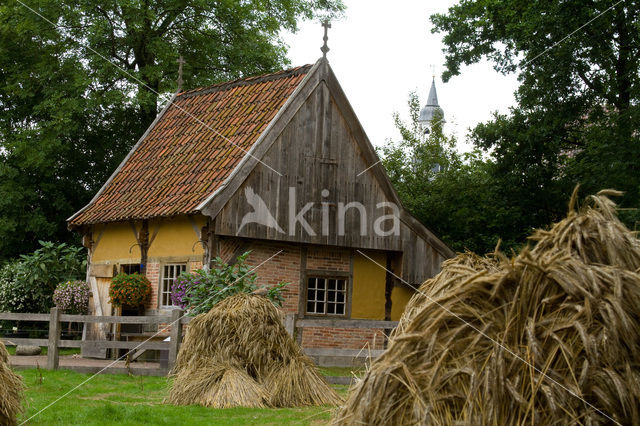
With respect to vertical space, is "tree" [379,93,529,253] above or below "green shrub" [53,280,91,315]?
above

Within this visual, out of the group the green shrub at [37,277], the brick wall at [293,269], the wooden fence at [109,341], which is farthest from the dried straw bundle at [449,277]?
the green shrub at [37,277]

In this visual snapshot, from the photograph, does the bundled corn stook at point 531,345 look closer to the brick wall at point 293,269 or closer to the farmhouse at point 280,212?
the farmhouse at point 280,212

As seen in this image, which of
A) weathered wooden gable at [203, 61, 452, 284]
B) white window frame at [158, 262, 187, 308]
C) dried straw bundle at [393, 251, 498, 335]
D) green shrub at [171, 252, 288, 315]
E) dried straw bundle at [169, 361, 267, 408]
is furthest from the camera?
white window frame at [158, 262, 187, 308]

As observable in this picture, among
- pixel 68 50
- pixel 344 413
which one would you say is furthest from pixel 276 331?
pixel 68 50

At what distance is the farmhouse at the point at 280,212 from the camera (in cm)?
1664

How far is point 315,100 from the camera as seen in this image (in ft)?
58.0

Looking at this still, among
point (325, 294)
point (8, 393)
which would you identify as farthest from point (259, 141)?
point (8, 393)

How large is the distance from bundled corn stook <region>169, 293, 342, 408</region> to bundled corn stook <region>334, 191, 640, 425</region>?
6.10 metres

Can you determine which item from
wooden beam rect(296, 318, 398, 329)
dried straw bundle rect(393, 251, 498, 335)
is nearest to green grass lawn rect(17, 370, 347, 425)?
wooden beam rect(296, 318, 398, 329)

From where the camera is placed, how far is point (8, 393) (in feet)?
22.2

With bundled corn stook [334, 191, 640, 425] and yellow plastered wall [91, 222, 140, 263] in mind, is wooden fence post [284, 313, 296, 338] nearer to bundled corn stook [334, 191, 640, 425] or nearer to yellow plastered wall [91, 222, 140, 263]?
yellow plastered wall [91, 222, 140, 263]

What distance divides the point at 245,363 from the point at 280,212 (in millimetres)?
7210

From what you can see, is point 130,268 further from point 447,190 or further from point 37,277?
point 447,190

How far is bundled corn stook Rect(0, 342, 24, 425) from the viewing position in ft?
21.9
